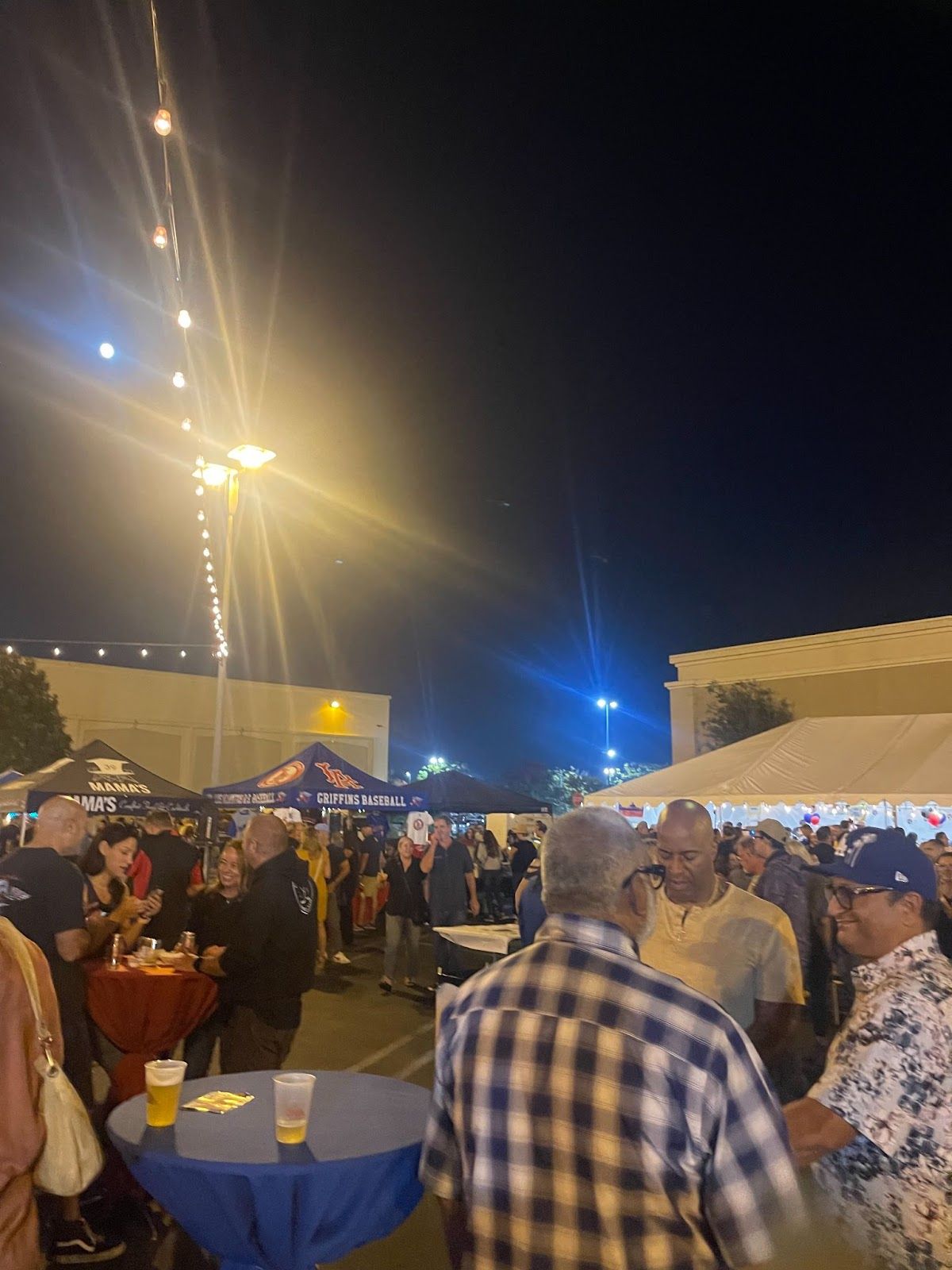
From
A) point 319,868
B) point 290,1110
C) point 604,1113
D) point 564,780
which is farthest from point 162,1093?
point 564,780

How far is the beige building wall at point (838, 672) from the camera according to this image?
33312 millimetres

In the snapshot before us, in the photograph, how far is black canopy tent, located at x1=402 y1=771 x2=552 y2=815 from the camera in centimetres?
1306

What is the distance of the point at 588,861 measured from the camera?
6.15 feet

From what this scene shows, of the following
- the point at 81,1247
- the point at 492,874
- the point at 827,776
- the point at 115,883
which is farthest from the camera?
the point at 827,776

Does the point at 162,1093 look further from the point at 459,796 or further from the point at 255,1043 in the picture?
the point at 459,796

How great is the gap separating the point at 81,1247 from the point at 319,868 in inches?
295

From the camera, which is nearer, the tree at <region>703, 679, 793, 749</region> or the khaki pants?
the khaki pants

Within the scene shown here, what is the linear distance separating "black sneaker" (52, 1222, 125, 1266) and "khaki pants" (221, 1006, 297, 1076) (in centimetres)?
84

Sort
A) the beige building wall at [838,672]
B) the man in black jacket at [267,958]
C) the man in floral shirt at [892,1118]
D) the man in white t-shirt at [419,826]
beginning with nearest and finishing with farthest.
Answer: the man in floral shirt at [892,1118], the man in black jacket at [267,958], the man in white t-shirt at [419,826], the beige building wall at [838,672]

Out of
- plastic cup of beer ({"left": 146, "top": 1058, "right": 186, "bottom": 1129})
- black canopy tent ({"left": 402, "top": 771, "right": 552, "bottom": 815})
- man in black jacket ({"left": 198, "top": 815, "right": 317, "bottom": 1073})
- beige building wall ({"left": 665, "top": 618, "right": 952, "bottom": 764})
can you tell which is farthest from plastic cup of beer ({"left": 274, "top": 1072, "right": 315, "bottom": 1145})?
beige building wall ({"left": 665, "top": 618, "right": 952, "bottom": 764})

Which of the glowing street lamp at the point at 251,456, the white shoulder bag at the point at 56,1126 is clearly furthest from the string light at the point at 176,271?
the white shoulder bag at the point at 56,1126

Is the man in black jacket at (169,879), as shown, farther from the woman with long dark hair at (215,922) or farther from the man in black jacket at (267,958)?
the man in black jacket at (267,958)

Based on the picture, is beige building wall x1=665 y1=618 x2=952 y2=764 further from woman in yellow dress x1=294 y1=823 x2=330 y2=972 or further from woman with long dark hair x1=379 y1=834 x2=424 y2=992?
woman with long dark hair x1=379 y1=834 x2=424 y2=992

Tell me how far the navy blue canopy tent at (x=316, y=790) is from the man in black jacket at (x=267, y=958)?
23.4 feet
